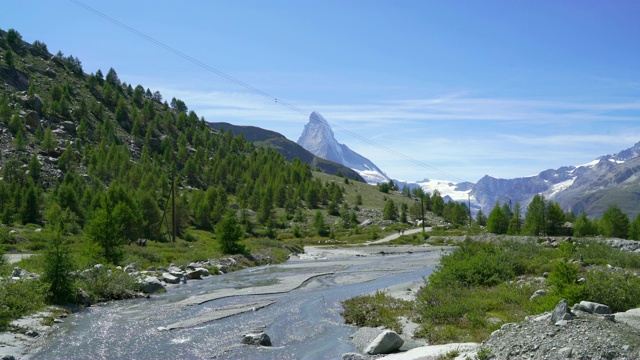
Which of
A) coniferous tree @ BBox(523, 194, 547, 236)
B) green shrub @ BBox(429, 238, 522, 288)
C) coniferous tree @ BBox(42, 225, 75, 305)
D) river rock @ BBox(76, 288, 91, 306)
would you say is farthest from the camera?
coniferous tree @ BBox(523, 194, 547, 236)

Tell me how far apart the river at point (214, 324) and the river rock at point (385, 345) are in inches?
62.4

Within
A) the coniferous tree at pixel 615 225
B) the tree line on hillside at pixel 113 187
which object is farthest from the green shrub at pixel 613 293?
the coniferous tree at pixel 615 225

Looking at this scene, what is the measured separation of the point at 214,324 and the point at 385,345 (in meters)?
11.3

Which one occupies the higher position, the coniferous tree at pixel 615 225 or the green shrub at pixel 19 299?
the coniferous tree at pixel 615 225

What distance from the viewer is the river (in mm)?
22391

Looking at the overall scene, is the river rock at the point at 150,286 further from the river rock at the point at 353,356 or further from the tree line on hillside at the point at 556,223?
the tree line on hillside at the point at 556,223

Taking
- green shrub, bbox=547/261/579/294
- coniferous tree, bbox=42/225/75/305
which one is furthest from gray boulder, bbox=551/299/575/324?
coniferous tree, bbox=42/225/75/305

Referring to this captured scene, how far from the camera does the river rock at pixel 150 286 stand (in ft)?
131

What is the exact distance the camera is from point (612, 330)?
52.6ft

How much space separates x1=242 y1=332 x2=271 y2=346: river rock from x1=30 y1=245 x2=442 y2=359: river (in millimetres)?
359

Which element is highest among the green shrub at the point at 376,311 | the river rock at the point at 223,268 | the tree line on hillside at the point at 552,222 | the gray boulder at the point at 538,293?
the tree line on hillside at the point at 552,222

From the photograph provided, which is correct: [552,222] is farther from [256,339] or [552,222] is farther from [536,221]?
[256,339]

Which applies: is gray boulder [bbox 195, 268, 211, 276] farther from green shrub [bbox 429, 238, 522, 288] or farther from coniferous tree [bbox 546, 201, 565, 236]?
coniferous tree [bbox 546, 201, 565, 236]

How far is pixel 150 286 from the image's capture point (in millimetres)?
40188
